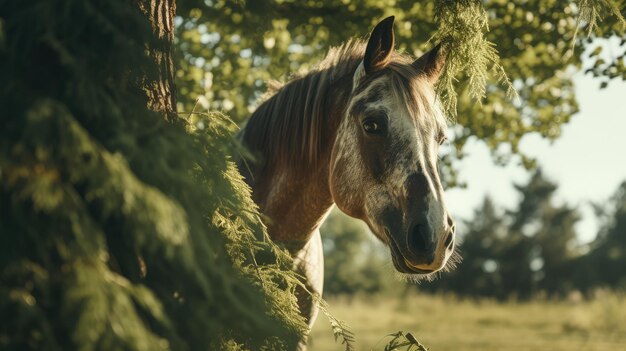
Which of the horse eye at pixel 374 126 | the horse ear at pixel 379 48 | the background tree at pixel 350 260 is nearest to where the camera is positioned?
the horse eye at pixel 374 126

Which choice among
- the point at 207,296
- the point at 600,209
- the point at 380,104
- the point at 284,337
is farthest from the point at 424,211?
the point at 600,209

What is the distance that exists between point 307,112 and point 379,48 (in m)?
0.59

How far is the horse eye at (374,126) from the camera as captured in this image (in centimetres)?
307

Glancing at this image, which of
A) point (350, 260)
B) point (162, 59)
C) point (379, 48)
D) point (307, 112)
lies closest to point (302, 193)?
point (307, 112)

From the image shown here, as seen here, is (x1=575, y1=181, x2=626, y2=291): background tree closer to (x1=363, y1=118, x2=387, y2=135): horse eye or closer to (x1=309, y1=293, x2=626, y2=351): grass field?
(x1=309, y1=293, x2=626, y2=351): grass field

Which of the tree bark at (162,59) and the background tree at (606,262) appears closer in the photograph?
the tree bark at (162,59)

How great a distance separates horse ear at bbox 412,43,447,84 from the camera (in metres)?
3.46

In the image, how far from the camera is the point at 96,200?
1.74 m

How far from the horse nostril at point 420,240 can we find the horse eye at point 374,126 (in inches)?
23.1

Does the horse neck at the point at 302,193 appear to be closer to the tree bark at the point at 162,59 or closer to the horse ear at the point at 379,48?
the horse ear at the point at 379,48

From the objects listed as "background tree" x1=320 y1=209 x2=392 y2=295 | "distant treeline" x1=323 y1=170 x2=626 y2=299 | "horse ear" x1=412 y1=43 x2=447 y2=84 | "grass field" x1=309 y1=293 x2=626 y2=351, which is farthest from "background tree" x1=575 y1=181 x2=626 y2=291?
"horse ear" x1=412 y1=43 x2=447 y2=84

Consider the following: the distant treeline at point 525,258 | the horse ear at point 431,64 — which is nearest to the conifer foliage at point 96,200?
the horse ear at point 431,64

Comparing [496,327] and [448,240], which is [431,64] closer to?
[448,240]

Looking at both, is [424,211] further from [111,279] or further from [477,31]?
[111,279]
